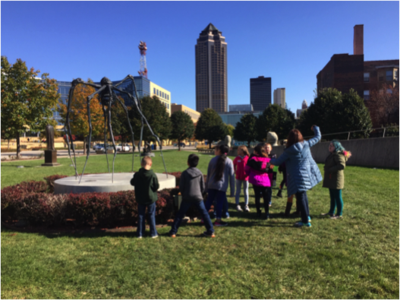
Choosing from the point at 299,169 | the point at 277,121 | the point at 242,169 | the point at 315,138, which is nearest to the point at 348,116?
the point at 277,121

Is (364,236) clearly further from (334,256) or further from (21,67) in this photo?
(21,67)

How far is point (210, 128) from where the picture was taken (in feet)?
177

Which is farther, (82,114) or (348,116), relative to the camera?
(82,114)

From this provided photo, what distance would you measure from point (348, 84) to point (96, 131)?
3976cm

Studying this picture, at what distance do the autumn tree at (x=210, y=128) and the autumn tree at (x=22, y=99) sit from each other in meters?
34.5

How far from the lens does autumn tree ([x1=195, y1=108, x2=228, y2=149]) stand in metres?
53.3

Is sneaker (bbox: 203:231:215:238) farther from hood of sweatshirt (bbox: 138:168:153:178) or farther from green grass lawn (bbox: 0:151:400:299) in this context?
hood of sweatshirt (bbox: 138:168:153:178)

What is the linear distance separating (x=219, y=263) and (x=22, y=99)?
2401cm

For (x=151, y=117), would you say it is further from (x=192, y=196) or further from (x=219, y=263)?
(x=219, y=263)

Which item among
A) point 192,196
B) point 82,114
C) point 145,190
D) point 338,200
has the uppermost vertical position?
point 82,114

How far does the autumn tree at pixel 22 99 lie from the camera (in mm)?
20438

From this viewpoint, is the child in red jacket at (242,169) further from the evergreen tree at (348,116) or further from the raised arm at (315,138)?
the evergreen tree at (348,116)

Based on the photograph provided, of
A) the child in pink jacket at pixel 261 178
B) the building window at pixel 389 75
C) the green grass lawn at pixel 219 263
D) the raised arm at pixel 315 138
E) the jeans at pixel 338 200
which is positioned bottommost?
the green grass lawn at pixel 219 263

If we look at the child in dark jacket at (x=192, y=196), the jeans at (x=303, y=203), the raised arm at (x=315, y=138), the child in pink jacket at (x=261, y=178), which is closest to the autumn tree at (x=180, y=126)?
the child in pink jacket at (x=261, y=178)
